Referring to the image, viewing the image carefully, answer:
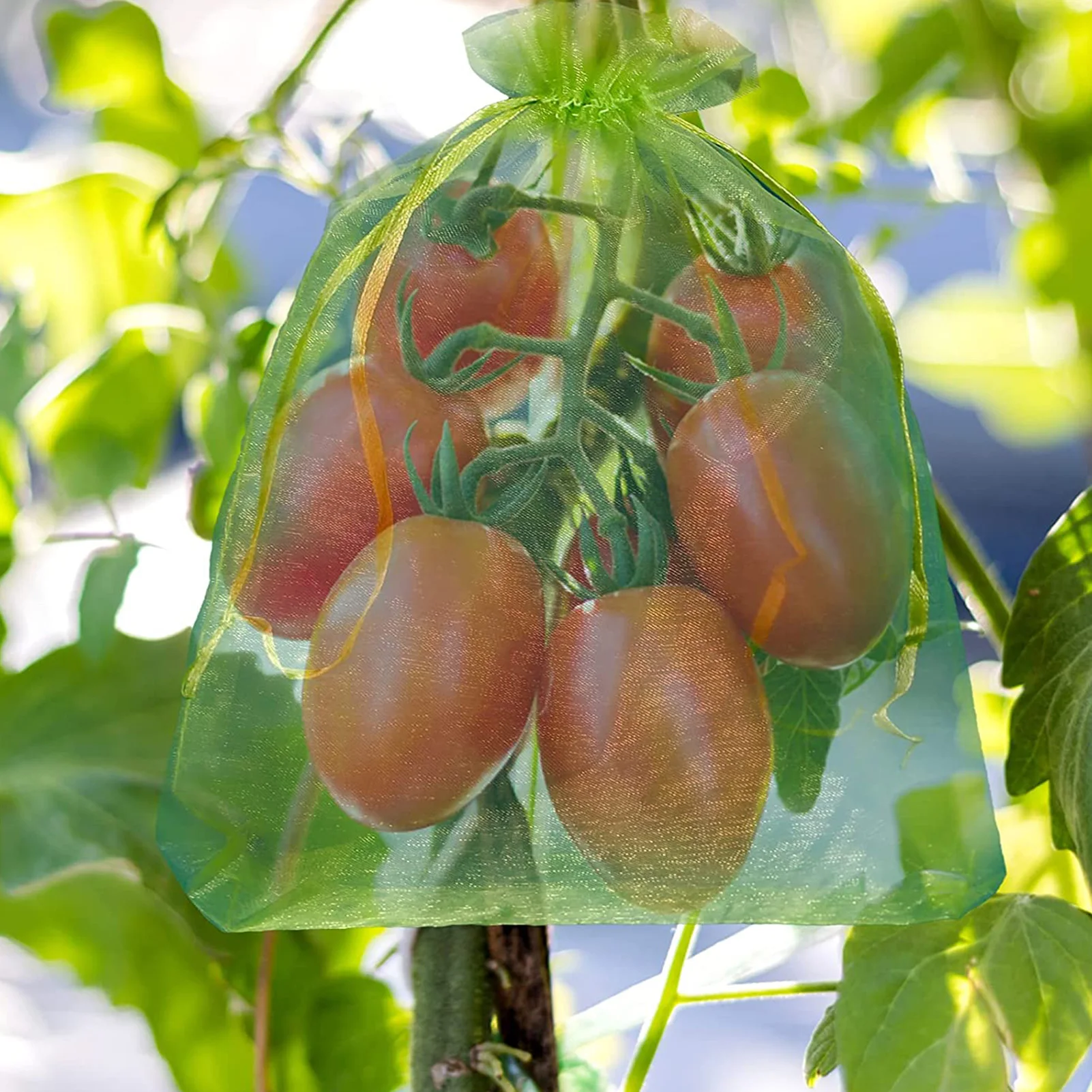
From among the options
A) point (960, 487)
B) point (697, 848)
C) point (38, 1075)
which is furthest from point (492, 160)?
point (960, 487)

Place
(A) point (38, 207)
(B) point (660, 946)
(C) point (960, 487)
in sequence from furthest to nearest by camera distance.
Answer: (C) point (960, 487), (A) point (38, 207), (B) point (660, 946)

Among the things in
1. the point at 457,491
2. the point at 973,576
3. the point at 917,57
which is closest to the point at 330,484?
the point at 457,491

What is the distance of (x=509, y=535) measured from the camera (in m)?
0.27

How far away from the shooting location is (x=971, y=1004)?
0.34m

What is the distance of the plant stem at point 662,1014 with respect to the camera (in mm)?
379

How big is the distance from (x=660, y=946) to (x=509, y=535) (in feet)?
0.55

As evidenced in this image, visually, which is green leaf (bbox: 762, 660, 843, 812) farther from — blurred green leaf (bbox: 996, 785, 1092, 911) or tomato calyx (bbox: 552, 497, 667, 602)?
blurred green leaf (bbox: 996, 785, 1092, 911)

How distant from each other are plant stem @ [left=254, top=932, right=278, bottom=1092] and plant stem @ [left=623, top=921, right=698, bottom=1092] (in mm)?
126

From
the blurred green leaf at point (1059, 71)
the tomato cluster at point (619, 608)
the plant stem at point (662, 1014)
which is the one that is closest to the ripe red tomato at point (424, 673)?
the tomato cluster at point (619, 608)

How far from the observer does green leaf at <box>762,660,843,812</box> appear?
10.6 inches

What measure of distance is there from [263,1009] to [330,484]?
22 centimetres

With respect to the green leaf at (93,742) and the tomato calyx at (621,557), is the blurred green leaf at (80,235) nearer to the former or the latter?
the green leaf at (93,742)

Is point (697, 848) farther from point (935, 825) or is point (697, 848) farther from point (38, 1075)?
point (38, 1075)

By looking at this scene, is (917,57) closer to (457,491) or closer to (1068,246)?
(1068,246)
